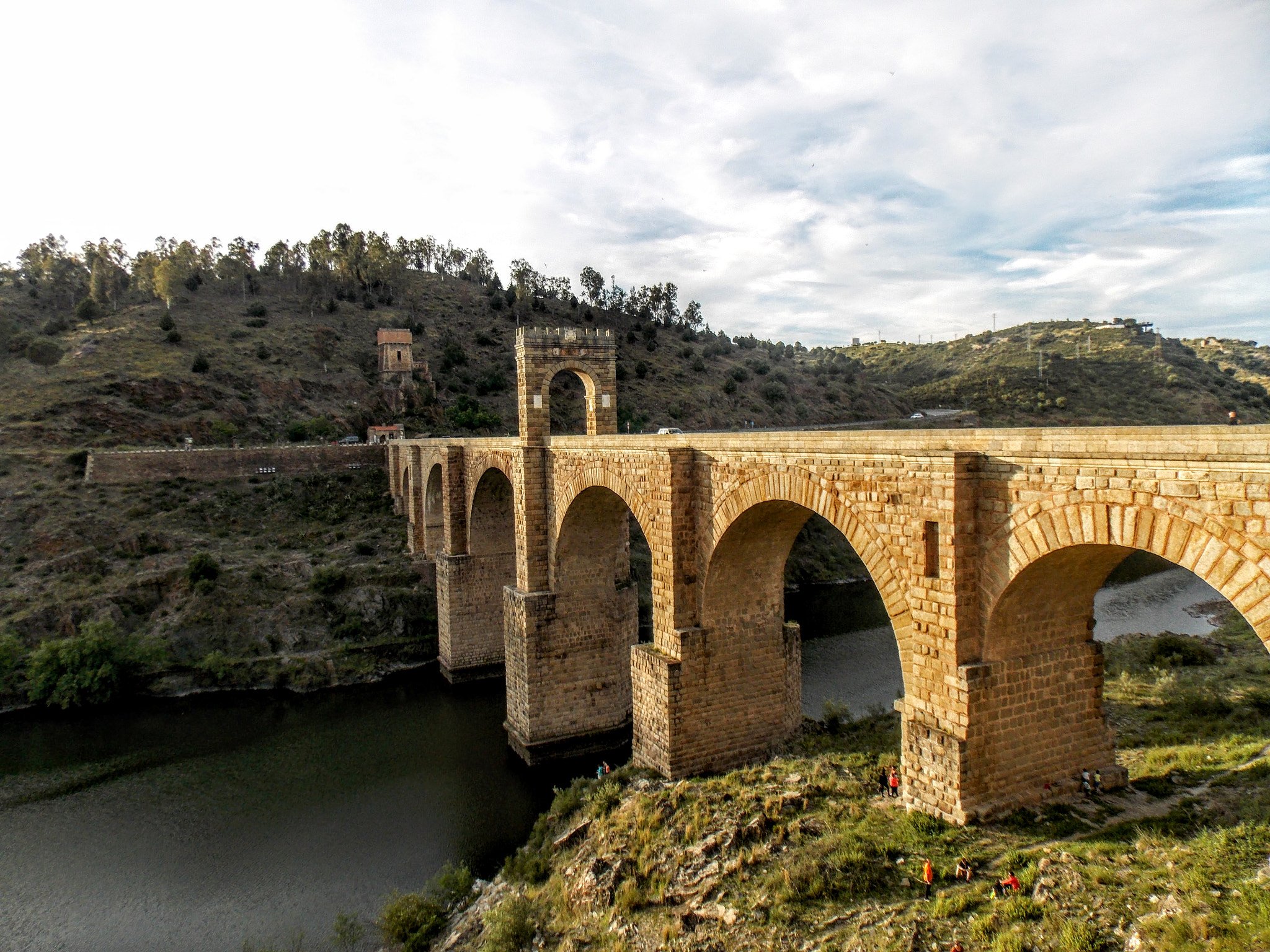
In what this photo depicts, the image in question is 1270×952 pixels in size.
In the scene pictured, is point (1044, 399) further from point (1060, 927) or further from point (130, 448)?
point (130, 448)

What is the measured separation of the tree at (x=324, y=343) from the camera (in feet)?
161

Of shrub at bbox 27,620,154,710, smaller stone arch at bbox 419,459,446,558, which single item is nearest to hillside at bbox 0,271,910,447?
shrub at bbox 27,620,154,710

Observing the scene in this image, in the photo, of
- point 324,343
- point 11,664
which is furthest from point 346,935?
point 324,343

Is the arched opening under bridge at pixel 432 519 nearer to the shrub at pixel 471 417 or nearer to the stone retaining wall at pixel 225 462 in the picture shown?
the stone retaining wall at pixel 225 462

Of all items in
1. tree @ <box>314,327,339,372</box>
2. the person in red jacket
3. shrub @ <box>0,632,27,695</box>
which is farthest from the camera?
tree @ <box>314,327,339,372</box>

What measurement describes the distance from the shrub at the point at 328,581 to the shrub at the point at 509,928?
A: 17.6 meters

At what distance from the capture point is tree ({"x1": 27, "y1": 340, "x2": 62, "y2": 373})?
40875 millimetres

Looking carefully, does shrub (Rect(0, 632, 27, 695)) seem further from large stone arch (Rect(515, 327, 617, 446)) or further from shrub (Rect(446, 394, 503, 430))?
shrub (Rect(446, 394, 503, 430))

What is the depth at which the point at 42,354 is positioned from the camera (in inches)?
1613

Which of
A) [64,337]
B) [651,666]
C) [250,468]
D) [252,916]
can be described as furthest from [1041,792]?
[64,337]

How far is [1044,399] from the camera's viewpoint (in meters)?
48.4

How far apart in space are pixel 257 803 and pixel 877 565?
14305 millimetres

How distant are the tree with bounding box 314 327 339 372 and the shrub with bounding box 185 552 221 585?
24757mm

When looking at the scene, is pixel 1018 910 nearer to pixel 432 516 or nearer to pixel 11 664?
pixel 432 516
